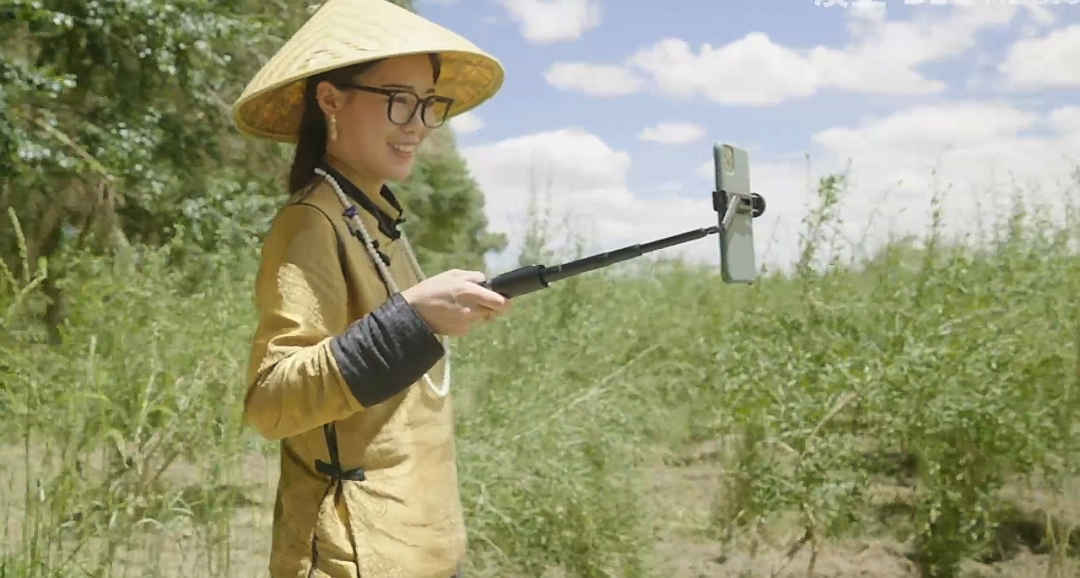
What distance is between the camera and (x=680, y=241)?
868mm

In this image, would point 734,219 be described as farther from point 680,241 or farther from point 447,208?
point 447,208

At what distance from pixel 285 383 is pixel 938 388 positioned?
206 cm

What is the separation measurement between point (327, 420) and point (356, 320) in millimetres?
114

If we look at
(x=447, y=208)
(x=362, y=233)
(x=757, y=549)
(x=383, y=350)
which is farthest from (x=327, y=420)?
(x=447, y=208)

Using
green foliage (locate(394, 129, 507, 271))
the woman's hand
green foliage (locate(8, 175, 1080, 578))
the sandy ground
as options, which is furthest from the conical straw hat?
green foliage (locate(394, 129, 507, 271))

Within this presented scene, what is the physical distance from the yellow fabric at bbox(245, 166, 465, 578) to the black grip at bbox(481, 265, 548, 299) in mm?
156

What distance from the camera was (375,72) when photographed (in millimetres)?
1015

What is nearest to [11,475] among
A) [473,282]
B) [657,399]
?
[473,282]

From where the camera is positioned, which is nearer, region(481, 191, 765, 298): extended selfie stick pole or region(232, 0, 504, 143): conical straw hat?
region(481, 191, 765, 298): extended selfie stick pole

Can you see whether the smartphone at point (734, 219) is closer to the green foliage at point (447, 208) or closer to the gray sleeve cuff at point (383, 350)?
the gray sleeve cuff at point (383, 350)

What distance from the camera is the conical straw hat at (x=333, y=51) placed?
978mm

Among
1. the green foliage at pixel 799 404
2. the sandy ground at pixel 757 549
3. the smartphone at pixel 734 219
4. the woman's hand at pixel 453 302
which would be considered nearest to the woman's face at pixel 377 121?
the woman's hand at pixel 453 302

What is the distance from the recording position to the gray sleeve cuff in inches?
34.0

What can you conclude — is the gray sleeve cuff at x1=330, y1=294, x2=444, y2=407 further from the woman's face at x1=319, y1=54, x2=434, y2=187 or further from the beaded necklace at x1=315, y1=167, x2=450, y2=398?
the woman's face at x1=319, y1=54, x2=434, y2=187
